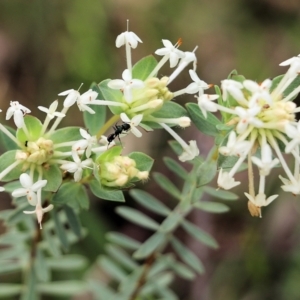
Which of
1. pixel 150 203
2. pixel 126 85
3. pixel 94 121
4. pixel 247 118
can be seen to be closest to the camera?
pixel 247 118

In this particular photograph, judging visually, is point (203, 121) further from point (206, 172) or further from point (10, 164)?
point (10, 164)

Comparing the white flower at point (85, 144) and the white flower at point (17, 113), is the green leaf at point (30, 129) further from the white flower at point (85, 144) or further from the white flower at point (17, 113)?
the white flower at point (85, 144)

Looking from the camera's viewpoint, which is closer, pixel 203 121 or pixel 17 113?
pixel 17 113

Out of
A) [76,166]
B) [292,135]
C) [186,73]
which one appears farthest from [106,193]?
[186,73]

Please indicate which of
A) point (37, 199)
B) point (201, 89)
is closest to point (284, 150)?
point (201, 89)

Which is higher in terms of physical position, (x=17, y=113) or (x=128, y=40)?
(x=128, y=40)

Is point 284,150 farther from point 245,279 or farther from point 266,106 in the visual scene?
point 245,279

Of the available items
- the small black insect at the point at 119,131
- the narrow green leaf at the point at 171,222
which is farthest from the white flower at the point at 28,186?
the narrow green leaf at the point at 171,222

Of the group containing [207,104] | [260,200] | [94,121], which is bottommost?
[260,200]
